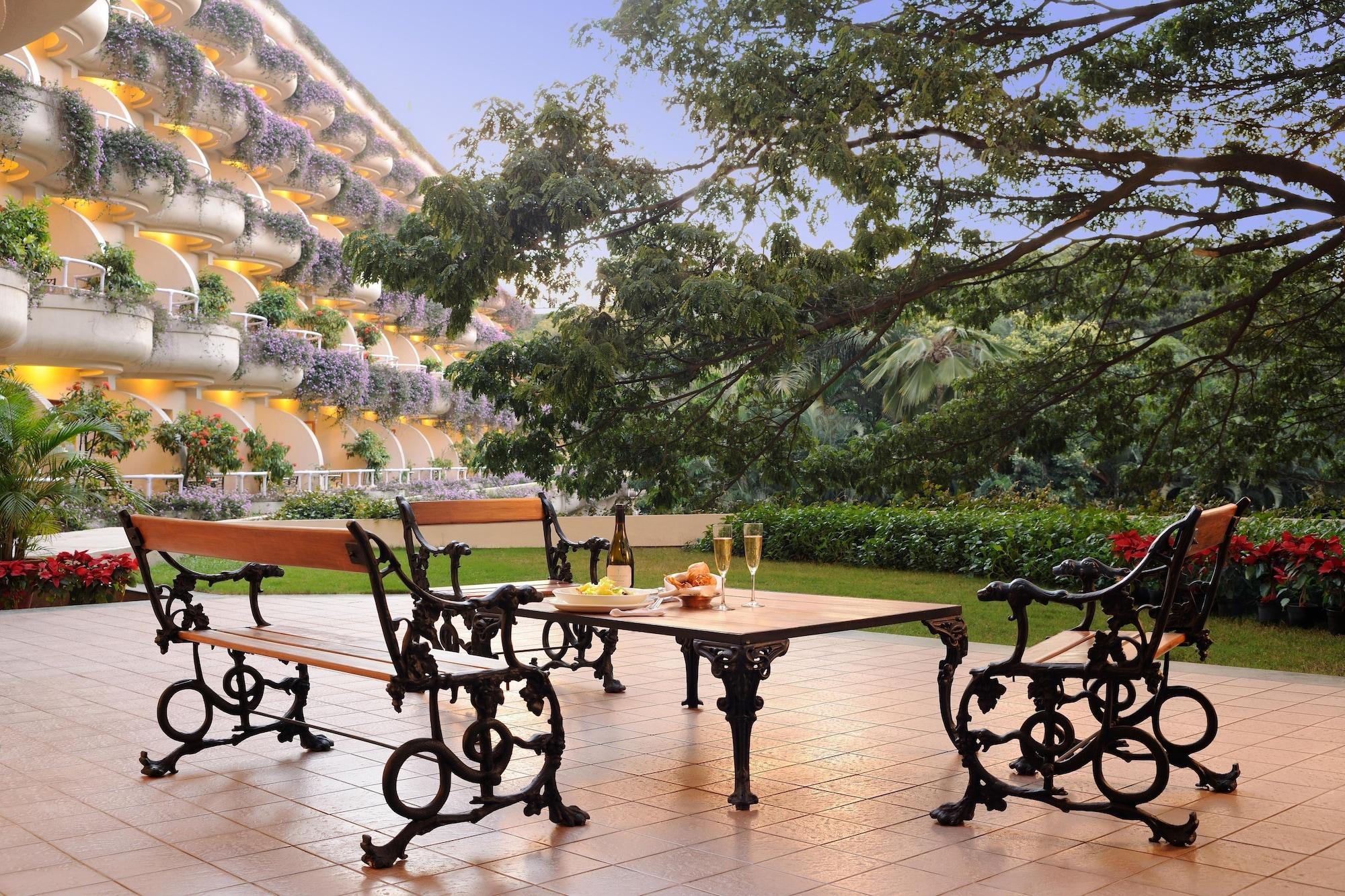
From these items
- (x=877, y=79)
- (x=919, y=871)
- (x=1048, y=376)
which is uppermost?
(x=877, y=79)

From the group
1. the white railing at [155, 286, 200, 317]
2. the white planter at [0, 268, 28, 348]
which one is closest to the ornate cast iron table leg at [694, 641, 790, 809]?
the white planter at [0, 268, 28, 348]

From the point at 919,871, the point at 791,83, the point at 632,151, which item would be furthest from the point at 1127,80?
the point at 919,871

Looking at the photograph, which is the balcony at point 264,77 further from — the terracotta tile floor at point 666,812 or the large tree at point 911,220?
the terracotta tile floor at point 666,812

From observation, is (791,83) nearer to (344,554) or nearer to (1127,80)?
(1127,80)

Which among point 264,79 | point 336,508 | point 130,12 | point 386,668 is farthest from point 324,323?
point 386,668

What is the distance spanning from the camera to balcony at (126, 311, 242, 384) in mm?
24953

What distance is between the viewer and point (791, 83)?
1036 cm

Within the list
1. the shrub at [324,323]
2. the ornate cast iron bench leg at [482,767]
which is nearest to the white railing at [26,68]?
the shrub at [324,323]

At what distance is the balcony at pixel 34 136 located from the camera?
2031cm

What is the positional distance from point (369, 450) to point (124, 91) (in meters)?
12.0

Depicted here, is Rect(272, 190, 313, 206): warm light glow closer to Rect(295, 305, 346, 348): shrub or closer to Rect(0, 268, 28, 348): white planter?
Rect(295, 305, 346, 348): shrub

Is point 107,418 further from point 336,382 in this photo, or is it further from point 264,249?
point 264,249

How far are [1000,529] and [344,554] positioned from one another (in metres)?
11.2

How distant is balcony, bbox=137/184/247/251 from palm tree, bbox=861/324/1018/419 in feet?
55.3
